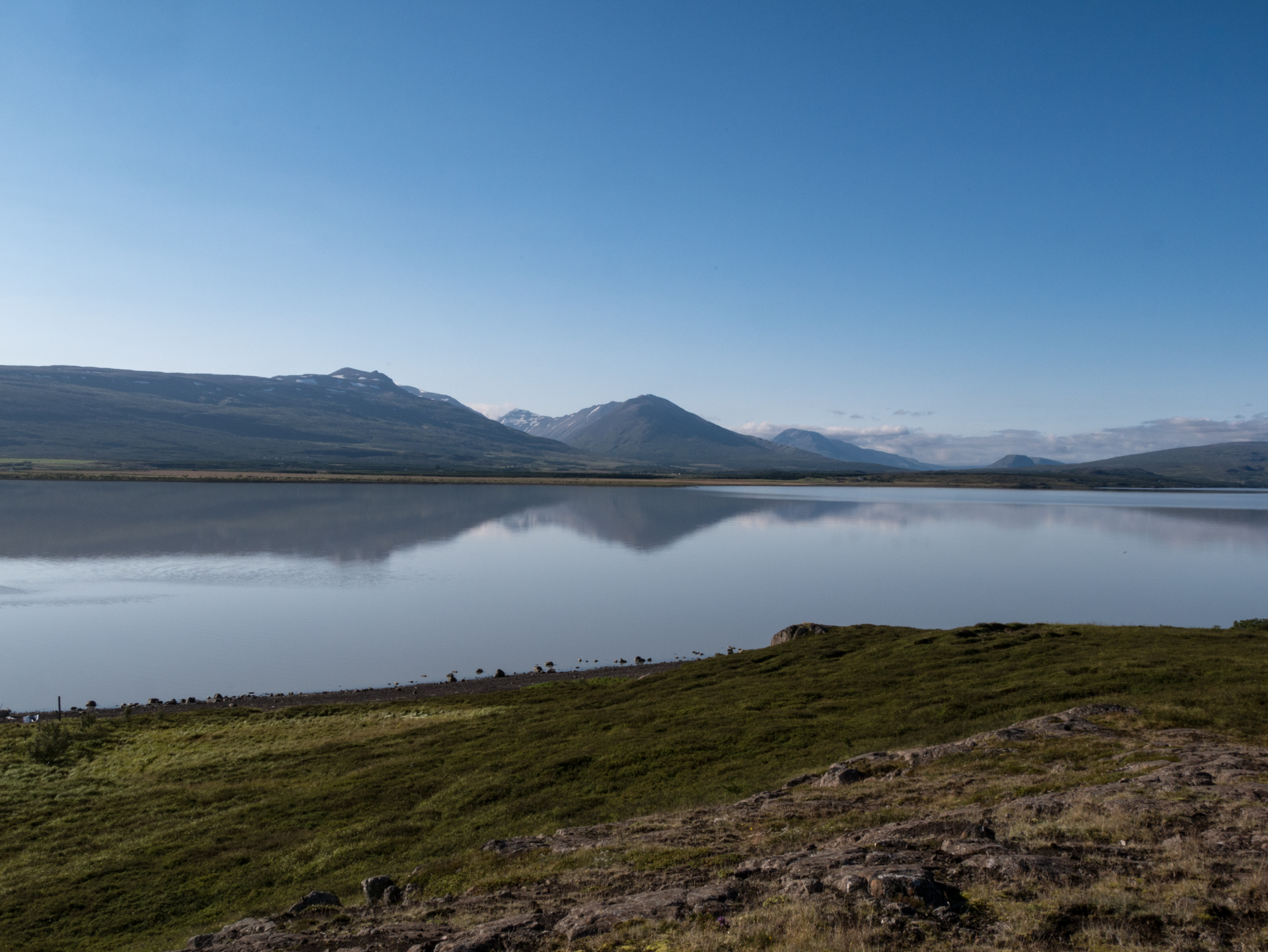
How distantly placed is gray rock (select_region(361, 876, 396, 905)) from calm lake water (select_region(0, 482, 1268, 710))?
2717cm

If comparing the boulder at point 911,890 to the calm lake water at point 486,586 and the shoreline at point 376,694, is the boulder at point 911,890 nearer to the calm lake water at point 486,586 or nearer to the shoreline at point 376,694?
the shoreline at point 376,694

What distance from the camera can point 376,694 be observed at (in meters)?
36.0

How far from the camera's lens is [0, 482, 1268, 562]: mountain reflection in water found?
85.6m

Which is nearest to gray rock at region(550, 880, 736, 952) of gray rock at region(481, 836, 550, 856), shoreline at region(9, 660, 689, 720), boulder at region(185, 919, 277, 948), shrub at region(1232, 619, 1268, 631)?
gray rock at region(481, 836, 550, 856)

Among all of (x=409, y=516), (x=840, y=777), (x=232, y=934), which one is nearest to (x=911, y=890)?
(x=840, y=777)

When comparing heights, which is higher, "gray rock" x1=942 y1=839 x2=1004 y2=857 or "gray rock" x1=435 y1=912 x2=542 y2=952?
"gray rock" x1=942 y1=839 x2=1004 y2=857

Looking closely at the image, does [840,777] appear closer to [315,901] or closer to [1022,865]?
[1022,865]

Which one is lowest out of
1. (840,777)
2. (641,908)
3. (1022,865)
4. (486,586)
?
(486,586)

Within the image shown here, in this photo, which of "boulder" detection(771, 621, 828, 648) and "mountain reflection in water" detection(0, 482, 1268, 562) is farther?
"mountain reflection in water" detection(0, 482, 1268, 562)

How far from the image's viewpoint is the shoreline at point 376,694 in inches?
1284

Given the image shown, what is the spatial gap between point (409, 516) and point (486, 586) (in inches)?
2467

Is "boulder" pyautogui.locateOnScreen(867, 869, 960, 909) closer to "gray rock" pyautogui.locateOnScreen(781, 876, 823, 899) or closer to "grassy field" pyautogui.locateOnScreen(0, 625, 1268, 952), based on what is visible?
"gray rock" pyautogui.locateOnScreen(781, 876, 823, 899)

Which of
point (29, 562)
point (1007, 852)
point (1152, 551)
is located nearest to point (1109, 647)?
point (1007, 852)

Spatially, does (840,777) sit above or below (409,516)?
above
